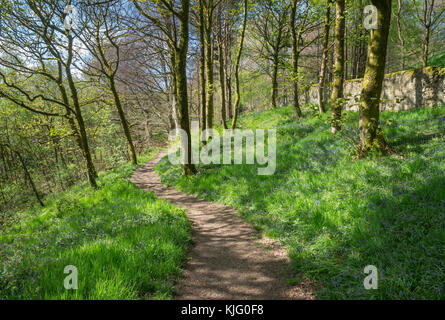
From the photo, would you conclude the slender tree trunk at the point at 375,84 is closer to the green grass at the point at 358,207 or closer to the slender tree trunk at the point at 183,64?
the green grass at the point at 358,207

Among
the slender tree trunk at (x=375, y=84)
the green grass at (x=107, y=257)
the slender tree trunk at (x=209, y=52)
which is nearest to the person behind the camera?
the green grass at (x=107, y=257)

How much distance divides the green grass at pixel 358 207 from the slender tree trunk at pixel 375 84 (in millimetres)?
495

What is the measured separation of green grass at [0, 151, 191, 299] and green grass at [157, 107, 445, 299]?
2.09 meters

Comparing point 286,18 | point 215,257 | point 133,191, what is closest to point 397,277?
point 215,257

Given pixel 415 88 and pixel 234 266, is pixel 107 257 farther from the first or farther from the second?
pixel 415 88

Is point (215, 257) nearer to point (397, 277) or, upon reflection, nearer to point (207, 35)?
point (397, 277)

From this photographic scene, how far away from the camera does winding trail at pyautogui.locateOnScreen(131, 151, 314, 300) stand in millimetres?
3098

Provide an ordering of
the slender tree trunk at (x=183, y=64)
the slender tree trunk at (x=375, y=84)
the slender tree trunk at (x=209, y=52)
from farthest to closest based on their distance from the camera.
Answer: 1. the slender tree trunk at (x=209, y=52)
2. the slender tree trunk at (x=183, y=64)
3. the slender tree trunk at (x=375, y=84)

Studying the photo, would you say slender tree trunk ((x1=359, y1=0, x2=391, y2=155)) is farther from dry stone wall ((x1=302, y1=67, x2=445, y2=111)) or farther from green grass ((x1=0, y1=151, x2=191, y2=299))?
green grass ((x1=0, y1=151, x2=191, y2=299))

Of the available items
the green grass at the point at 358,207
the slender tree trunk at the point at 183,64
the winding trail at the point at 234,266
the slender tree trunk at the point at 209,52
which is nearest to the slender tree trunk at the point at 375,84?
the green grass at the point at 358,207

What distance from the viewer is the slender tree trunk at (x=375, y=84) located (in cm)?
509

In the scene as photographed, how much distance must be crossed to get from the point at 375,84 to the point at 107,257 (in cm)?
690

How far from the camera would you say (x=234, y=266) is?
379 centimetres

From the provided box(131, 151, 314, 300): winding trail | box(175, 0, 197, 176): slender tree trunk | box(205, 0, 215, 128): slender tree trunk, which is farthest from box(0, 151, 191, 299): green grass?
box(205, 0, 215, 128): slender tree trunk
